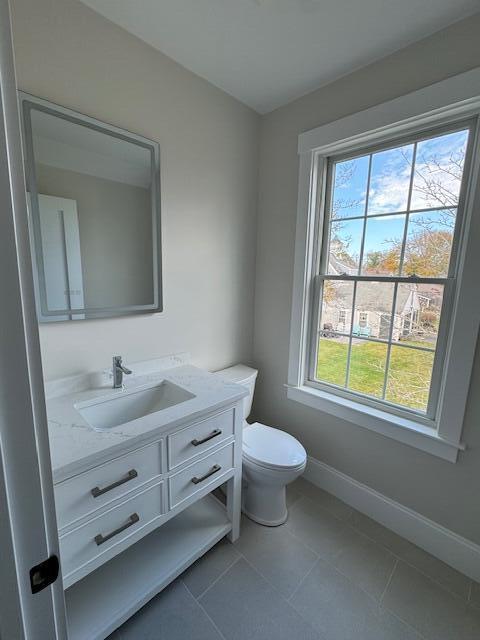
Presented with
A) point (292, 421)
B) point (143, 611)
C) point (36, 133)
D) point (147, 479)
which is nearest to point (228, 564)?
point (143, 611)

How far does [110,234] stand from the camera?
55.1 inches

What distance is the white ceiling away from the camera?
120 centimetres

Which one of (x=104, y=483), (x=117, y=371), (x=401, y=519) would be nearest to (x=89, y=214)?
(x=117, y=371)

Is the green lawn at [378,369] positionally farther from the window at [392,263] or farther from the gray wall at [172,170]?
the gray wall at [172,170]

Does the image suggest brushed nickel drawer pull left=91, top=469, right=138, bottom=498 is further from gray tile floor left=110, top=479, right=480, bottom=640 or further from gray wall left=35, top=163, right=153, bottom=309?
gray wall left=35, top=163, right=153, bottom=309

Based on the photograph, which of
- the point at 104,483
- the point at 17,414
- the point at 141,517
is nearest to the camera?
the point at 17,414

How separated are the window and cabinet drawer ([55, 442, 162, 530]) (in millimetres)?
1260

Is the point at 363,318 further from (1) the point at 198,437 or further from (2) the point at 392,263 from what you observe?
(1) the point at 198,437

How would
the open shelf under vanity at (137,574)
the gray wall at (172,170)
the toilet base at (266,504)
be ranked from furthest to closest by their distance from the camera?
the toilet base at (266,504) → the gray wall at (172,170) → the open shelf under vanity at (137,574)

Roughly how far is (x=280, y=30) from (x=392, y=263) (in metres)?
1.25

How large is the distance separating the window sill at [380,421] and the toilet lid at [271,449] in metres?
0.32

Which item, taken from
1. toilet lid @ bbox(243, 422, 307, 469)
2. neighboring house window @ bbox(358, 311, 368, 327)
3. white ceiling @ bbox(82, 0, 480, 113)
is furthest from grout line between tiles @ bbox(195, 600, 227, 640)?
white ceiling @ bbox(82, 0, 480, 113)

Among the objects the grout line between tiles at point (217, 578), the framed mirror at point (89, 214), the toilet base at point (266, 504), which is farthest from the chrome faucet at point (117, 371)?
the grout line between tiles at point (217, 578)

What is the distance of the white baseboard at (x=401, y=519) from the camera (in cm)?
139
